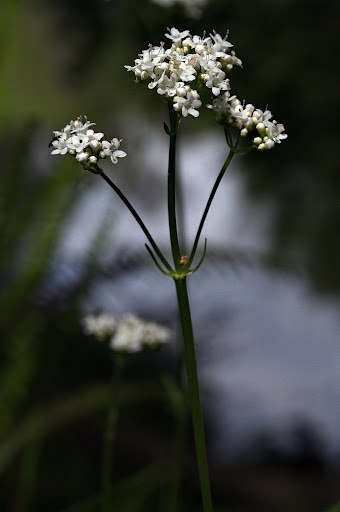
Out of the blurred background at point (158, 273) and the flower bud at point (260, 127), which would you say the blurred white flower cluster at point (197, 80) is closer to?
the flower bud at point (260, 127)

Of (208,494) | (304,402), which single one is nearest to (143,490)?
(208,494)

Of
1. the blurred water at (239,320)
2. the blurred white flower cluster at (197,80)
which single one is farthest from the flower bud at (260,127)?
the blurred water at (239,320)

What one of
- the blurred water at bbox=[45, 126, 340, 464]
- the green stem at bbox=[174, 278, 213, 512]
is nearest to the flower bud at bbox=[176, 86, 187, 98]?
the green stem at bbox=[174, 278, 213, 512]

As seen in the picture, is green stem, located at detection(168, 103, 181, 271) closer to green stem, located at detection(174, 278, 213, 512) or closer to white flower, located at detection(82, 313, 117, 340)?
green stem, located at detection(174, 278, 213, 512)

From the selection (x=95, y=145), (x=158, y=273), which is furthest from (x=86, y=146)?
(x=158, y=273)

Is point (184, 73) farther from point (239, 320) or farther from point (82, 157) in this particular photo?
point (239, 320)

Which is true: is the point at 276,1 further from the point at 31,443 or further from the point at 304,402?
the point at 31,443

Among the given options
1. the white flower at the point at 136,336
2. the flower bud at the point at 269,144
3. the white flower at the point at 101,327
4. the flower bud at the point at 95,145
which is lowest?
the white flower at the point at 136,336
